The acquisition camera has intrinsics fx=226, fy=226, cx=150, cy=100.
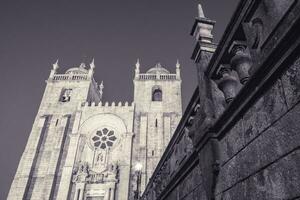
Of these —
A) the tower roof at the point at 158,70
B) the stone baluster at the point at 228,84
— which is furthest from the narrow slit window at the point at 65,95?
the stone baluster at the point at 228,84

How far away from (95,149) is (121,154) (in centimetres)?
321

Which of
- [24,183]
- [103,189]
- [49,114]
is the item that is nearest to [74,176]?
[103,189]

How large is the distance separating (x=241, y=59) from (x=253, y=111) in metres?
0.74

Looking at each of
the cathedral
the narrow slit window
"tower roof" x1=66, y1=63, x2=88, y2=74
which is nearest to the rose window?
the cathedral

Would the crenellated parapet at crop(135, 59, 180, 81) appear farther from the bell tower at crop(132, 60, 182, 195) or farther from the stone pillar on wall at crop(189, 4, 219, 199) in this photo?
the stone pillar on wall at crop(189, 4, 219, 199)

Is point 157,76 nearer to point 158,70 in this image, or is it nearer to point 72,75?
point 158,70

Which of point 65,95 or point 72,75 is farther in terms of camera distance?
point 72,75

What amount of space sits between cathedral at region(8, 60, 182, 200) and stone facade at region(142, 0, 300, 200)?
18249 millimetres

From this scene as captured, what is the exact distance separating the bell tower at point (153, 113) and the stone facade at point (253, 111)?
21.9 meters

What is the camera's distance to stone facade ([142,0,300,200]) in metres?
1.71

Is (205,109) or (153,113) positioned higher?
(153,113)

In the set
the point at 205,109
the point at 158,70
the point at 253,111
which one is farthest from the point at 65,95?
the point at 253,111

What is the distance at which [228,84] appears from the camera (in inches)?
121

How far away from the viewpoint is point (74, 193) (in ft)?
74.9
